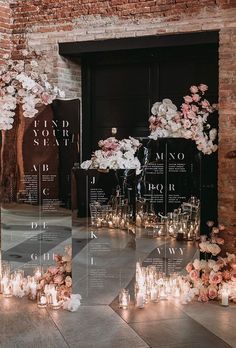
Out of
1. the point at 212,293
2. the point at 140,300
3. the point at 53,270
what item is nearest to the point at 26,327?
the point at 53,270

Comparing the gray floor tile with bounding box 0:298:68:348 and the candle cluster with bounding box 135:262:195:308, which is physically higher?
the candle cluster with bounding box 135:262:195:308

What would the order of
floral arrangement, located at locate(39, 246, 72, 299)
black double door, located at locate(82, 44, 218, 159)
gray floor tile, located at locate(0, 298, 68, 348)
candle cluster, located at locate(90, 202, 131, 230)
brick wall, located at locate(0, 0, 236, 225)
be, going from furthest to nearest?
1. black double door, located at locate(82, 44, 218, 159)
2. brick wall, located at locate(0, 0, 236, 225)
3. floral arrangement, located at locate(39, 246, 72, 299)
4. candle cluster, located at locate(90, 202, 131, 230)
5. gray floor tile, located at locate(0, 298, 68, 348)

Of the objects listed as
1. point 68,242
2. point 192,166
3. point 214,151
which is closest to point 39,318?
point 68,242

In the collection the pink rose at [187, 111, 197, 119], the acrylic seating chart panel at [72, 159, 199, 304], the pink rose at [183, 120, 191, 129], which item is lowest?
the acrylic seating chart panel at [72, 159, 199, 304]

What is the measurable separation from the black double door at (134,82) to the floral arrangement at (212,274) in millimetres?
1852

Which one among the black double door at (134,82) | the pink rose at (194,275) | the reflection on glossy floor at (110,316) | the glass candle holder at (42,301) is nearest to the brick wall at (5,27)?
the black double door at (134,82)

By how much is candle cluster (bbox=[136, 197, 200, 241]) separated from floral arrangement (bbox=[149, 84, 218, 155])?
615 mm

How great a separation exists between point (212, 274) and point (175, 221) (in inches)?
25.0

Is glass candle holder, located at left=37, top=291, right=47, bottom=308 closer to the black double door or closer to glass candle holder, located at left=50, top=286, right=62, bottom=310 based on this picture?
glass candle holder, located at left=50, top=286, right=62, bottom=310

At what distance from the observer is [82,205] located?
196 inches

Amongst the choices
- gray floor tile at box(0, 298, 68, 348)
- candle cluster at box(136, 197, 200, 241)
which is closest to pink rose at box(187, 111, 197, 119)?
candle cluster at box(136, 197, 200, 241)

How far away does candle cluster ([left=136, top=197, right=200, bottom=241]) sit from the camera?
17.5ft

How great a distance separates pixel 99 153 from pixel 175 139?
80 cm

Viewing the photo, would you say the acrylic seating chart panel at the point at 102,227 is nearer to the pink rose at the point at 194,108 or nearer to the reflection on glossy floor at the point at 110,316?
the reflection on glossy floor at the point at 110,316
